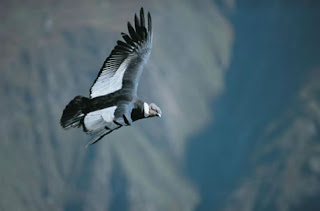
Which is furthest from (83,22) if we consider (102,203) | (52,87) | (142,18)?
(142,18)

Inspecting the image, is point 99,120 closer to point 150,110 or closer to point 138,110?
point 138,110

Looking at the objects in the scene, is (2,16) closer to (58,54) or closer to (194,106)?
(58,54)

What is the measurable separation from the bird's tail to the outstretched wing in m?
0.35

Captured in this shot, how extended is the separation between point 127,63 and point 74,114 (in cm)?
207

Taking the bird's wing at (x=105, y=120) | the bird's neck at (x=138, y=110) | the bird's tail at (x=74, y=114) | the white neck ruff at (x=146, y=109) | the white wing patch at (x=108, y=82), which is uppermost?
the white wing patch at (x=108, y=82)

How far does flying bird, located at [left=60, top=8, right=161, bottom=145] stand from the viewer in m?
12.1

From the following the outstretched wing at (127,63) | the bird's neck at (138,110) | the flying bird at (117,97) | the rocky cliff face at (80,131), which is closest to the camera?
the flying bird at (117,97)

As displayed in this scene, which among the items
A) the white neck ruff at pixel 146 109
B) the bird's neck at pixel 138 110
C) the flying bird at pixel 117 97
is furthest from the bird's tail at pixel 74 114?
the white neck ruff at pixel 146 109

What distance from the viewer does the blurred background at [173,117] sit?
62.7m

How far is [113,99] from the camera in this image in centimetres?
1340

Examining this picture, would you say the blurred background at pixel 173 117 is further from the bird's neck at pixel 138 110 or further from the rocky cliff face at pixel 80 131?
the bird's neck at pixel 138 110

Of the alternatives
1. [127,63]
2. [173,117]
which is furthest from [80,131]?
[127,63]

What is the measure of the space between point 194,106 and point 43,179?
23206 mm

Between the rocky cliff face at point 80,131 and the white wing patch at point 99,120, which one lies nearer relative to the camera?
the white wing patch at point 99,120
